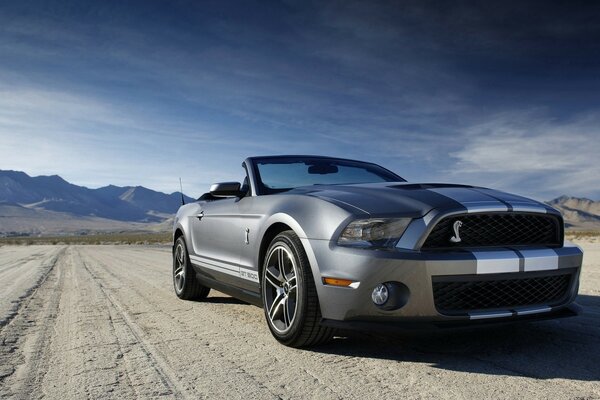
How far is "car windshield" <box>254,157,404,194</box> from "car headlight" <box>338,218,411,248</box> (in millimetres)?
1356

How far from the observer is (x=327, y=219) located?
3.15m

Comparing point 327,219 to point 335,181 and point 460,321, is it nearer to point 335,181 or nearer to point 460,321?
point 460,321

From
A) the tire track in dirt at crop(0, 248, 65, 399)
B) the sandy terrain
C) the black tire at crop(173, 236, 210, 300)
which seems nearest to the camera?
the sandy terrain

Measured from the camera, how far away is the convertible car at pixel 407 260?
2861 mm

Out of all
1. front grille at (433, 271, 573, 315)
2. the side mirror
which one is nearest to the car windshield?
the side mirror

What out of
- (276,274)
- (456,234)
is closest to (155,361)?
(276,274)

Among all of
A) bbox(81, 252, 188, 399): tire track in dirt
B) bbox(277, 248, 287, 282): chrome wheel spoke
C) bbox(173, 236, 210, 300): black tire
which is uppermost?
bbox(277, 248, 287, 282): chrome wheel spoke

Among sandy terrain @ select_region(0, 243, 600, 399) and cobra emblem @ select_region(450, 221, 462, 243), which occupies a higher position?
cobra emblem @ select_region(450, 221, 462, 243)

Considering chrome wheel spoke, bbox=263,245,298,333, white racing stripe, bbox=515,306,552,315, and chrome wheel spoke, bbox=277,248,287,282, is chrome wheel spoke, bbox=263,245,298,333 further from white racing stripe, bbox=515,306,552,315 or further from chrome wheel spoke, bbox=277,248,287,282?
white racing stripe, bbox=515,306,552,315

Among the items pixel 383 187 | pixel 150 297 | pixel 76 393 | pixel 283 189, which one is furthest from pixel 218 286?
pixel 76 393

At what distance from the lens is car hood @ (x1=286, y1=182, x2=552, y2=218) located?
3.01 metres

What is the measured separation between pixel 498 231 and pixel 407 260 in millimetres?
670

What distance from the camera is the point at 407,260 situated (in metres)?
2.82

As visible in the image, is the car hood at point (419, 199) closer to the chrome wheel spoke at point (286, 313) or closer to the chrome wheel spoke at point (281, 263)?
the chrome wheel spoke at point (281, 263)
